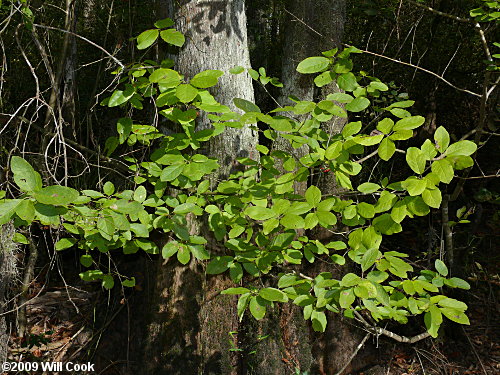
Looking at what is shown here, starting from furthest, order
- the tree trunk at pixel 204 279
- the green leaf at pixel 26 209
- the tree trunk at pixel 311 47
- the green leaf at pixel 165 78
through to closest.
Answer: the tree trunk at pixel 311 47 → the tree trunk at pixel 204 279 → the green leaf at pixel 165 78 → the green leaf at pixel 26 209

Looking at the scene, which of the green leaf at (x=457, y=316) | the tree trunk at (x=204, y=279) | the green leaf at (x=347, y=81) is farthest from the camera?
the tree trunk at (x=204, y=279)

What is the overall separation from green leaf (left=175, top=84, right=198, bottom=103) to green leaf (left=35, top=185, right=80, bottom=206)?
58 cm

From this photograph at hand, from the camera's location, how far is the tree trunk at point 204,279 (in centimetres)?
239

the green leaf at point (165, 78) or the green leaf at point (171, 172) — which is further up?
the green leaf at point (165, 78)

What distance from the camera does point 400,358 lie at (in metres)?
3.73

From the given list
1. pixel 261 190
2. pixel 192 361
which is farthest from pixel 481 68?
pixel 192 361

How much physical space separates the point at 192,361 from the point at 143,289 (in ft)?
4.40

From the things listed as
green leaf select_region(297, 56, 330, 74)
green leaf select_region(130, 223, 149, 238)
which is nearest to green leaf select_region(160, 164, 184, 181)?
green leaf select_region(130, 223, 149, 238)

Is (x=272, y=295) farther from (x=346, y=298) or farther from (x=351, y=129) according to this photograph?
(x=351, y=129)

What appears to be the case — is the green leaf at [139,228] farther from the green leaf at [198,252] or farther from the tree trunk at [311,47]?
the tree trunk at [311,47]

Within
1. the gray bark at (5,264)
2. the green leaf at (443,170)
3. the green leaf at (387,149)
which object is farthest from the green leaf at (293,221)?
the gray bark at (5,264)

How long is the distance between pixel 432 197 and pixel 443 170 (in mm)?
93

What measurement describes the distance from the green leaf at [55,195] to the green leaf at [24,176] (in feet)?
0.11

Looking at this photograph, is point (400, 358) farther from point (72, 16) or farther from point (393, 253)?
point (72, 16)
